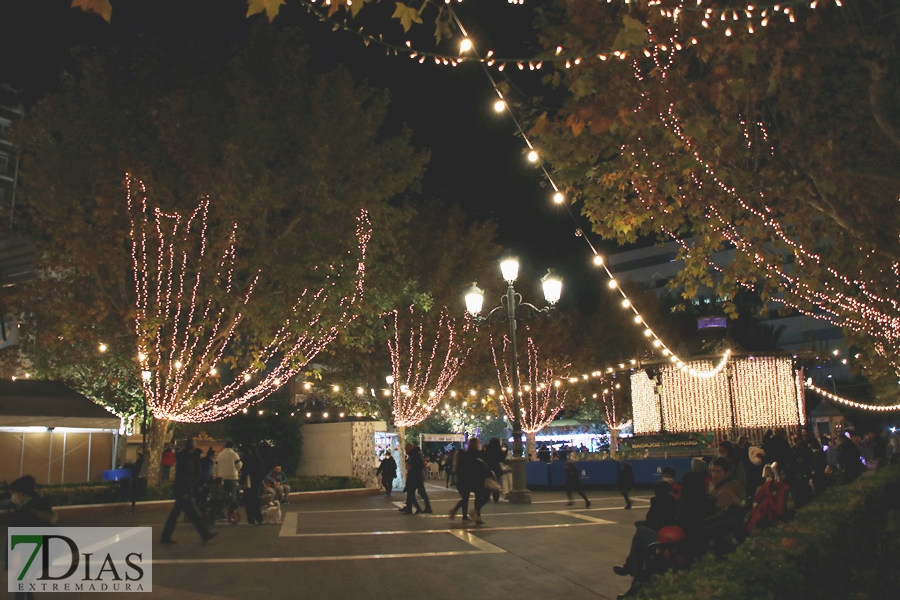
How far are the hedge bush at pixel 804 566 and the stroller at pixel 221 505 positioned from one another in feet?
34.9

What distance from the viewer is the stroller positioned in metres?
14.7

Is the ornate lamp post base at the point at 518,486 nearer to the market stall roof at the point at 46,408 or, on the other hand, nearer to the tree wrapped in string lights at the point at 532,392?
the market stall roof at the point at 46,408

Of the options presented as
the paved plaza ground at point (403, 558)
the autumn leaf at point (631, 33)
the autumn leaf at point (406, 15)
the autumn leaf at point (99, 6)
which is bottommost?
the paved plaza ground at point (403, 558)

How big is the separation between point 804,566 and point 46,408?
70.9ft

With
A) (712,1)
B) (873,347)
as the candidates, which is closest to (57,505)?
(712,1)

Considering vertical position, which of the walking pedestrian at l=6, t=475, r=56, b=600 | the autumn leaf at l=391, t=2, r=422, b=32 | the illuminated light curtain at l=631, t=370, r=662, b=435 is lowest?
the walking pedestrian at l=6, t=475, r=56, b=600

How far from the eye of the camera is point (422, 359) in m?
30.8

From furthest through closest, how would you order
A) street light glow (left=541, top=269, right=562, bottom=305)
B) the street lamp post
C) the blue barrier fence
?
Answer: 1. the blue barrier fence
2. the street lamp post
3. street light glow (left=541, top=269, right=562, bottom=305)

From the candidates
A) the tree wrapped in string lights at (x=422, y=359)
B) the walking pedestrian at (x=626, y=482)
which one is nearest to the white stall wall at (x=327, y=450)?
the tree wrapped in string lights at (x=422, y=359)

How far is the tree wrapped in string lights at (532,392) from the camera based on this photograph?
116 ft

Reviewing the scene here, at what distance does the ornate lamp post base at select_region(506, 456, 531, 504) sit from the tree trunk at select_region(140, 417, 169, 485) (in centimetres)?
894

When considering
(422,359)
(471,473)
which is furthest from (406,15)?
(422,359)

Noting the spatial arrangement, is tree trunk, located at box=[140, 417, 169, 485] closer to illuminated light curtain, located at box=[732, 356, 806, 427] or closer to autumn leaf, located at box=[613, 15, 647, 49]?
illuminated light curtain, located at box=[732, 356, 806, 427]

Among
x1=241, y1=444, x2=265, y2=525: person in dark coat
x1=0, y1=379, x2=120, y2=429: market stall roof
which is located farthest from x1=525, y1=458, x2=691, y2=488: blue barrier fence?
x1=0, y1=379, x2=120, y2=429: market stall roof
